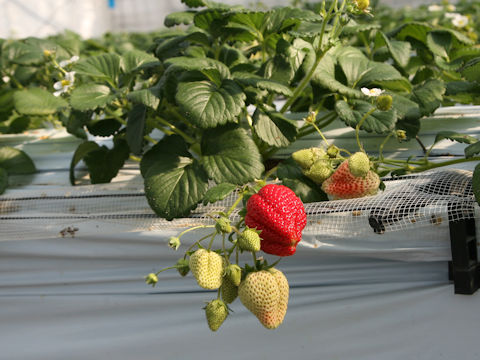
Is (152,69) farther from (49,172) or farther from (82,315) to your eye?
(82,315)

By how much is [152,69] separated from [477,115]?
2.14 ft

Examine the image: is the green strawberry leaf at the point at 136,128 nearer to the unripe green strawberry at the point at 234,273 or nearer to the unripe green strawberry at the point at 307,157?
the unripe green strawberry at the point at 307,157

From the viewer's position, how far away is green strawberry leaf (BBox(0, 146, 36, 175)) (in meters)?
1.28

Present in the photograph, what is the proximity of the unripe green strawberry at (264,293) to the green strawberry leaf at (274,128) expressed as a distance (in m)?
0.31

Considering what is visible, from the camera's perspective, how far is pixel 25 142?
1472 mm

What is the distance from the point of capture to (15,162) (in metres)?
1.29

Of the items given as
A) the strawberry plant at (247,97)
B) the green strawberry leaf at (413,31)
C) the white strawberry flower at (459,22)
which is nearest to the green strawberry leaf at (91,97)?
the strawberry plant at (247,97)

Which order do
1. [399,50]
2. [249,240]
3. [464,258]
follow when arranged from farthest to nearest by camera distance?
1. [399,50]
2. [464,258]
3. [249,240]

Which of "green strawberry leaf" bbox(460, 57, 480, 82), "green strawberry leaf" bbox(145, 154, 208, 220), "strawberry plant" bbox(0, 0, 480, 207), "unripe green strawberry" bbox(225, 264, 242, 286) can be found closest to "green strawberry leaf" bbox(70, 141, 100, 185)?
"strawberry plant" bbox(0, 0, 480, 207)

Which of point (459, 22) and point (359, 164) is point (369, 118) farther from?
point (459, 22)

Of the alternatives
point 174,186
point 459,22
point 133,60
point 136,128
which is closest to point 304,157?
point 174,186

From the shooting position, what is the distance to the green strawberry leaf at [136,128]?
1022 mm

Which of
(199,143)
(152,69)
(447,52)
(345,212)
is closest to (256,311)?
(345,212)

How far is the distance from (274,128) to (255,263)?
328 millimetres
